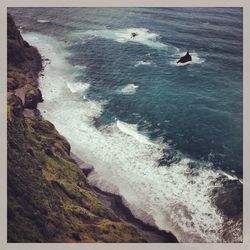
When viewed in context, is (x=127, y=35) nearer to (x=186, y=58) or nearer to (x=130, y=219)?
(x=186, y=58)

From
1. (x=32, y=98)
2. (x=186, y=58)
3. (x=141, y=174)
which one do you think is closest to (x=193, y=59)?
(x=186, y=58)

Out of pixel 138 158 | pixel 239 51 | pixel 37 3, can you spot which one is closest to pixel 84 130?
pixel 138 158

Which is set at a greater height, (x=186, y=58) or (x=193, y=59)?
(x=186, y=58)

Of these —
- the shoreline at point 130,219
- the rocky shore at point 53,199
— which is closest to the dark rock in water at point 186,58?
the rocky shore at point 53,199

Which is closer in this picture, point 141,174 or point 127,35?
point 141,174

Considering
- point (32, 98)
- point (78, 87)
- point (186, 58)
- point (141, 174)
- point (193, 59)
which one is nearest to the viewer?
point (141, 174)

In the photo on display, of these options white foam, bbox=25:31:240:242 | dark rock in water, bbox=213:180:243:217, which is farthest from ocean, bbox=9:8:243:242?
dark rock in water, bbox=213:180:243:217

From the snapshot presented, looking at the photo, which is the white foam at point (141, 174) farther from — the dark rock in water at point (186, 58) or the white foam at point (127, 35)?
the white foam at point (127, 35)

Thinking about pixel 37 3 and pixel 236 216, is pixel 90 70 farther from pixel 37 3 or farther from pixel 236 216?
pixel 236 216
